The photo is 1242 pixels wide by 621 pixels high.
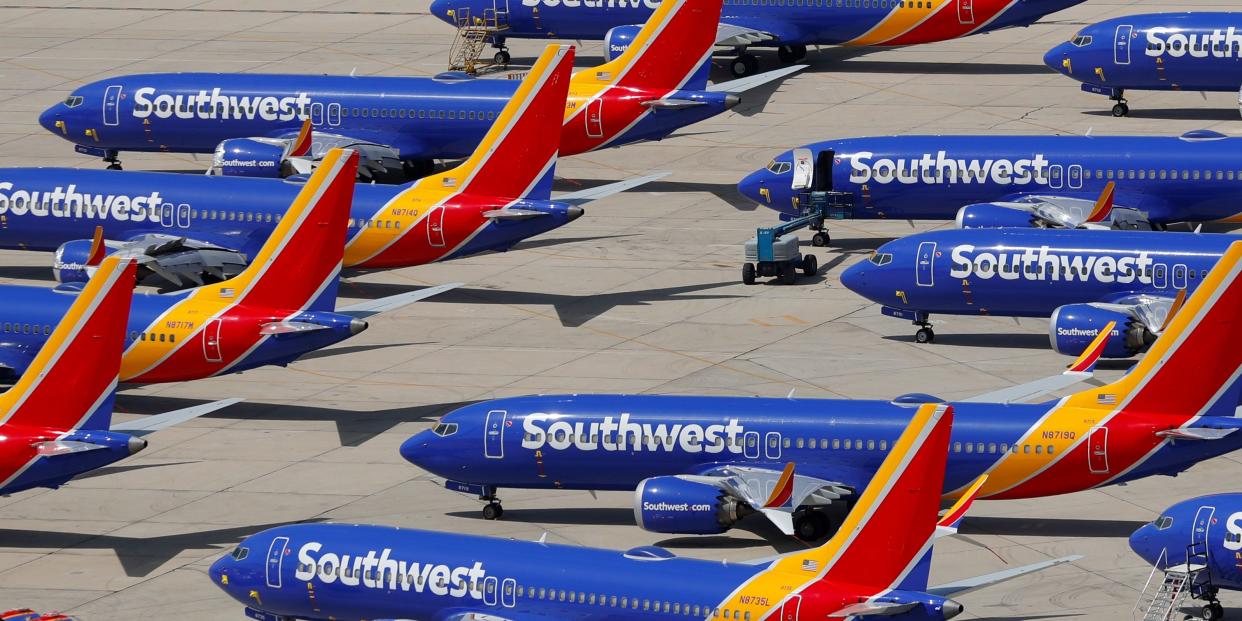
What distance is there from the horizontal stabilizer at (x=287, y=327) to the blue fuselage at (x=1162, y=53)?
44085 mm

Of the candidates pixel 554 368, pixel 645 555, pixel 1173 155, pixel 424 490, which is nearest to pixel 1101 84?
pixel 1173 155

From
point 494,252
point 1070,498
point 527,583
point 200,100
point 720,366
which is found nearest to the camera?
point 527,583

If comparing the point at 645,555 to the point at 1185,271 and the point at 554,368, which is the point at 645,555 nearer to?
the point at 554,368

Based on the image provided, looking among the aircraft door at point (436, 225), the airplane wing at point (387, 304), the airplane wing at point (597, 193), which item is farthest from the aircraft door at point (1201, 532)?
the aircraft door at point (436, 225)

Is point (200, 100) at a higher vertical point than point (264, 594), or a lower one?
higher

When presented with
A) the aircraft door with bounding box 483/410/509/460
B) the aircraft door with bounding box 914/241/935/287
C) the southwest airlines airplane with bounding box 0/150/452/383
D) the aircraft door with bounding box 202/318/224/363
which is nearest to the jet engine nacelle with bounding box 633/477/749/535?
the aircraft door with bounding box 483/410/509/460

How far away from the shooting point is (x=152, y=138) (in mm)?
100000

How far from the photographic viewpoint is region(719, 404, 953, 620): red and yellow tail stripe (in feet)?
160

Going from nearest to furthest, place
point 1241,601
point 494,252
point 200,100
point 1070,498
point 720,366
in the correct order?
point 1241,601 < point 1070,498 < point 720,366 < point 494,252 < point 200,100

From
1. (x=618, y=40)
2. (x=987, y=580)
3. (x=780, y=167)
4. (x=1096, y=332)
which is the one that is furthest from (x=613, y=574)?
(x=618, y=40)

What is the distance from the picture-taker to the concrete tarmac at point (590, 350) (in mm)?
63281

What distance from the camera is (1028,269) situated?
7881cm

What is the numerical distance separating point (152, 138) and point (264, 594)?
4662 centimetres

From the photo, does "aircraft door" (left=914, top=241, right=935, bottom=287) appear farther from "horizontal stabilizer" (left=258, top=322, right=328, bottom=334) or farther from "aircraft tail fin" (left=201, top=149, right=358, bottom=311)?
"horizontal stabilizer" (left=258, top=322, right=328, bottom=334)
